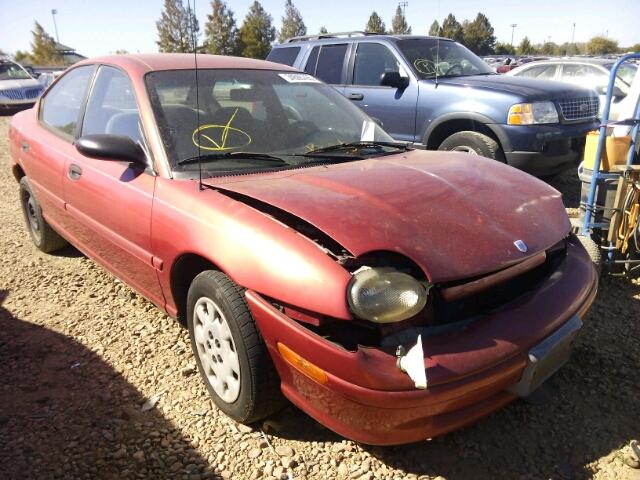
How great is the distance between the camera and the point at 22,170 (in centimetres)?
451

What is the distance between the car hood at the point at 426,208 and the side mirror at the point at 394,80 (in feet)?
11.5

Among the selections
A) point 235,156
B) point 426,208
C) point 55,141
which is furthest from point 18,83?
point 426,208

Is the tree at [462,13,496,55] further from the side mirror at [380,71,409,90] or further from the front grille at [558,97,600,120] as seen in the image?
the side mirror at [380,71,409,90]

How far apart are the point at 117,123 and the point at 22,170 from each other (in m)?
2.00

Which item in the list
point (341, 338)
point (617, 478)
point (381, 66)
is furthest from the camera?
point (381, 66)

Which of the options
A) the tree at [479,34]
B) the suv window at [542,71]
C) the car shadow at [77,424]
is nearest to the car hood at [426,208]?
the car shadow at [77,424]

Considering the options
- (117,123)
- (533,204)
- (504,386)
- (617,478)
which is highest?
(117,123)

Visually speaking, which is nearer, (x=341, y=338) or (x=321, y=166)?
(x=341, y=338)

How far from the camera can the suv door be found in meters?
6.89

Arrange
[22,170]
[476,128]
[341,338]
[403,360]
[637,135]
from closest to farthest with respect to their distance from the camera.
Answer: [403,360] < [341,338] < [637,135] < [22,170] < [476,128]

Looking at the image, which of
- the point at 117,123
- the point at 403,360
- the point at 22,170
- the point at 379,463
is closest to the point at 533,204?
the point at 403,360

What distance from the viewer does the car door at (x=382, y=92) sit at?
20.2ft

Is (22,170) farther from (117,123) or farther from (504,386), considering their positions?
(504,386)

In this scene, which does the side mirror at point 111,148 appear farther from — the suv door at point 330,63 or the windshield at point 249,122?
the suv door at point 330,63
